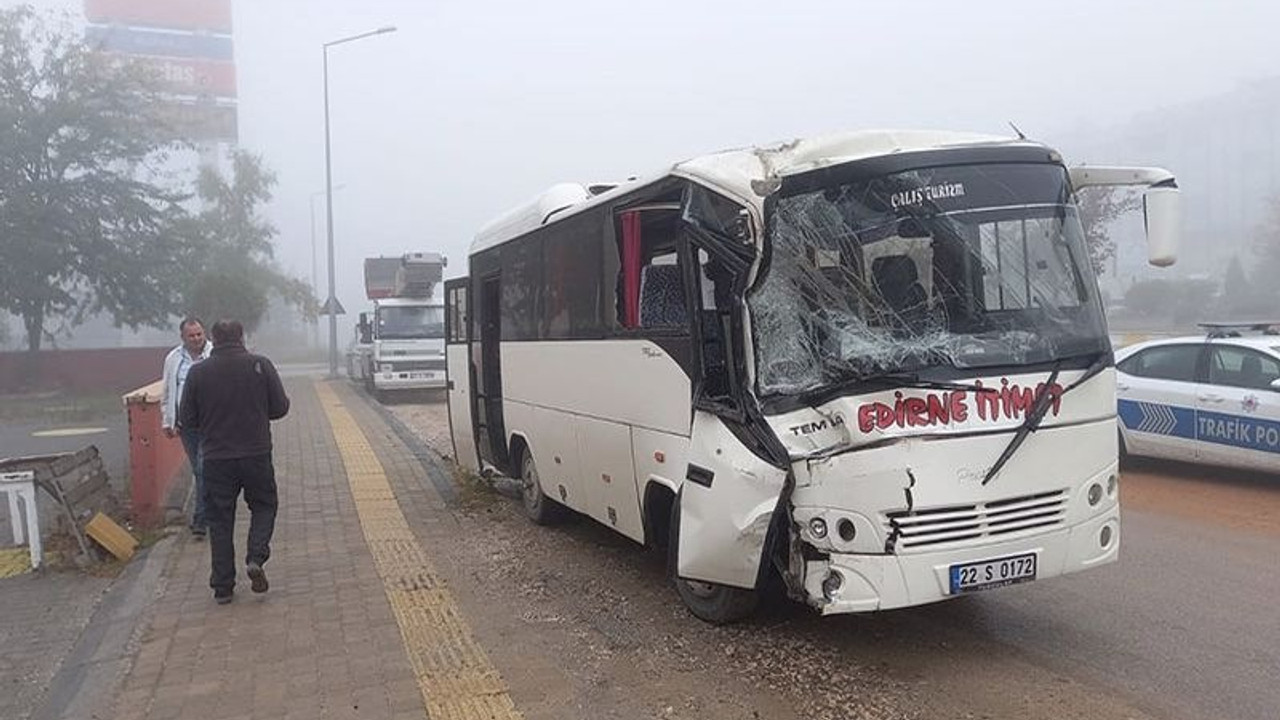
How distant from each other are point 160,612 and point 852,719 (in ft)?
14.6

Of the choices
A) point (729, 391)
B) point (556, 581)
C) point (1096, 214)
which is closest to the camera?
point (729, 391)

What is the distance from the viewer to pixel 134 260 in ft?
96.8

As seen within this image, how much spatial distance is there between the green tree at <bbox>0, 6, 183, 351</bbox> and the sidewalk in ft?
75.0

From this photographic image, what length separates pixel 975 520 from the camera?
4.71 meters

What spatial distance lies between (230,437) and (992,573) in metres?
4.66

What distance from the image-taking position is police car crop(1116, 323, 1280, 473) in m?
9.42

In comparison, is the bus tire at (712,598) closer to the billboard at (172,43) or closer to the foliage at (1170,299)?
the foliage at (1170,299)

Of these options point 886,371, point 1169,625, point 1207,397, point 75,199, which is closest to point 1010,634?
point 1169,625

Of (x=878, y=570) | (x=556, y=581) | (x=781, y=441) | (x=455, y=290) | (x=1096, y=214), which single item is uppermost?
(x=1096, y=214)

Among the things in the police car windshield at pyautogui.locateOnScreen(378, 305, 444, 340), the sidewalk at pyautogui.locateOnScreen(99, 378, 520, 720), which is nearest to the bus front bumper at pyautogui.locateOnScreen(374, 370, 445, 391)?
the police car windshield at pyautogui.locateOnScreen(378, 305, 444, 340)

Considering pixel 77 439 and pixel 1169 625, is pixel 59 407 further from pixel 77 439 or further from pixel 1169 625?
pixel 1169 625

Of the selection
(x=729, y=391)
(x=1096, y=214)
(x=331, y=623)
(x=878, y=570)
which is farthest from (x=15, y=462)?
(x=1096, y=214)

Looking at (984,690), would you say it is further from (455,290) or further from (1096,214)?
(1096,214)

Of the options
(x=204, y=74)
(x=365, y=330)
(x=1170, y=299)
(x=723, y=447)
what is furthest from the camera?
(x=204, y=74)
